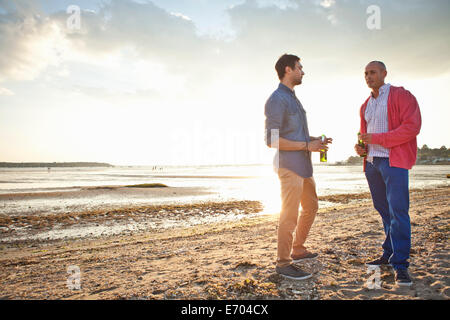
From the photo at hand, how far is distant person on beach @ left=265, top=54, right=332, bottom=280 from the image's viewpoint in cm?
361

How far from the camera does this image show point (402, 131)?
3414mm

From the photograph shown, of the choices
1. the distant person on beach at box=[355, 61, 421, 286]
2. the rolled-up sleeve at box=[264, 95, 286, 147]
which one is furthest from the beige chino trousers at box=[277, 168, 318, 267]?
the distant person on beach at box=[355, 61, 421, 286]

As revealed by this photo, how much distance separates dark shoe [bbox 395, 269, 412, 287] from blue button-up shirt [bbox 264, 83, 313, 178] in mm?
1638

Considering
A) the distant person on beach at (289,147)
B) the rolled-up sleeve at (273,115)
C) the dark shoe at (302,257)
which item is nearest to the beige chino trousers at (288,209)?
the distant person on beach at (289,147)

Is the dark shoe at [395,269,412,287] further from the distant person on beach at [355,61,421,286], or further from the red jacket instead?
the red jacket

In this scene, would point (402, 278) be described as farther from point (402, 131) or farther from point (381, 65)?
point (381, 65)

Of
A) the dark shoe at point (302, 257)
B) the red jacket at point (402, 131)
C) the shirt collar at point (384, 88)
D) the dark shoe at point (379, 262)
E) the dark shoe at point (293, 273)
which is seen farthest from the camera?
the dark shoe at point (302, 257)

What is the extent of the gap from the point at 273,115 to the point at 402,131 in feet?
5.42

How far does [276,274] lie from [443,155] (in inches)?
7351

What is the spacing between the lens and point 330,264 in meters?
4.19

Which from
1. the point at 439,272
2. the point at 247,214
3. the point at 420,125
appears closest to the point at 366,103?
the point at 420,125

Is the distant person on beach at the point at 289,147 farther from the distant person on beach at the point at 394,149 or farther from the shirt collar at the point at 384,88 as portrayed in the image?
the shirt collar at the point at 384,88

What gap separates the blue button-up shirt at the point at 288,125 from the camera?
3.62 m
